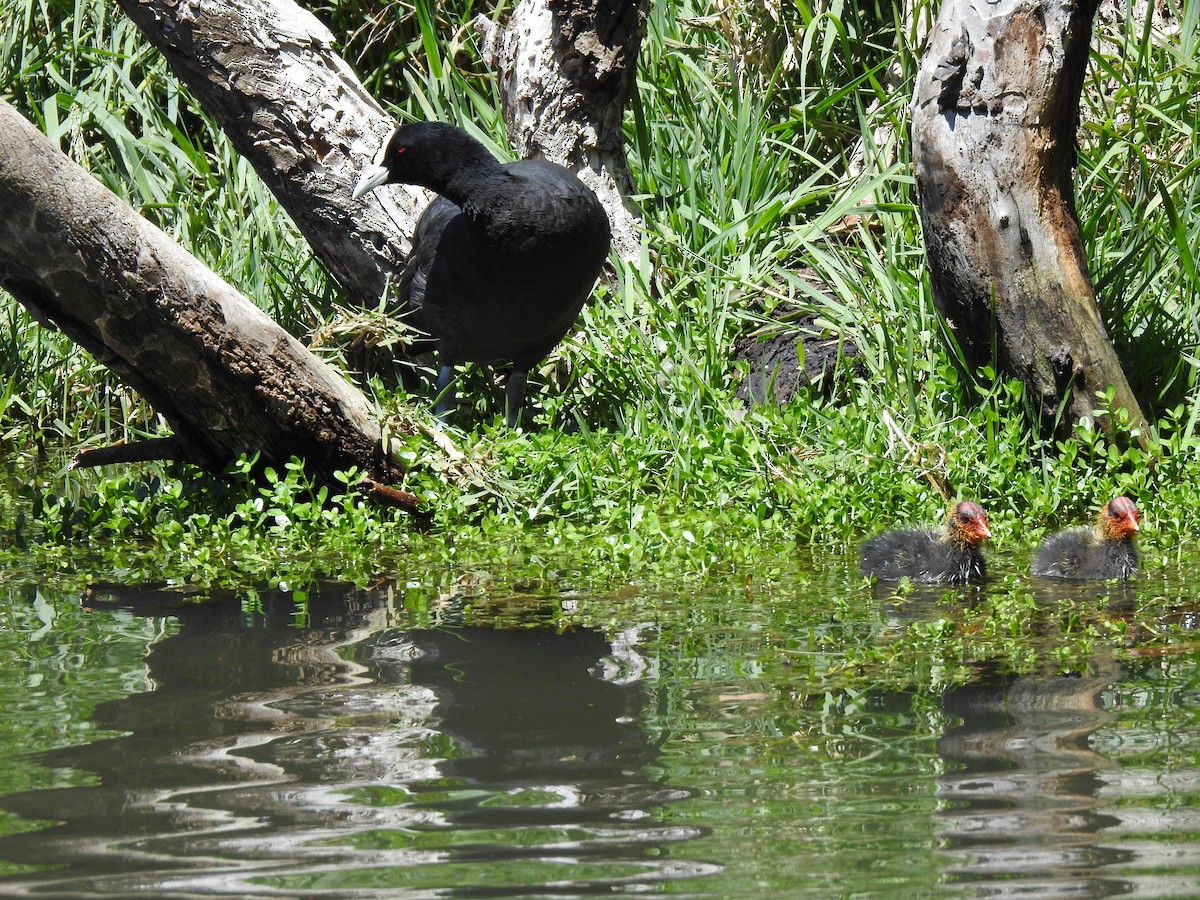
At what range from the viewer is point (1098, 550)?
14.3 feet

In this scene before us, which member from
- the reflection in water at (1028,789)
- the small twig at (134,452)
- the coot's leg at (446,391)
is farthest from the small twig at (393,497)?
the reflection in water at (1028,789)

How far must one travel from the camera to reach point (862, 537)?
5.08 m

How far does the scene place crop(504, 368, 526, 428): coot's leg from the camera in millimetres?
6562

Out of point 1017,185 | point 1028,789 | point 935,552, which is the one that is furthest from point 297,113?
point 1028,789

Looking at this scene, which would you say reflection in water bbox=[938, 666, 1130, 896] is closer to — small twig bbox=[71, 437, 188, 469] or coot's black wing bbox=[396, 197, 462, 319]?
small twig bbox=[71, 437, 188, 469]

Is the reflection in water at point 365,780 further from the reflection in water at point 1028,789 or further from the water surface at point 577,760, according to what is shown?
the reflection in water at point 1028,789

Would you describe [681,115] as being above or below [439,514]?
above

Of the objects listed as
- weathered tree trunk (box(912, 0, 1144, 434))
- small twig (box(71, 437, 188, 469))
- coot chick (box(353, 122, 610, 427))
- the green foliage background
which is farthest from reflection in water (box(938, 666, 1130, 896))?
small twig (box(71, 437, 188, 469))

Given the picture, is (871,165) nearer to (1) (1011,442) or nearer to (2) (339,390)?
(1) (1011,442)

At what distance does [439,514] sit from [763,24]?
13.5 feet

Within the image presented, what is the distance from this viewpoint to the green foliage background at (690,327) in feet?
17.1

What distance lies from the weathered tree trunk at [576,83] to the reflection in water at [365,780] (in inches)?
166

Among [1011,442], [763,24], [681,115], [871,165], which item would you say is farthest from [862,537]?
[763,24]

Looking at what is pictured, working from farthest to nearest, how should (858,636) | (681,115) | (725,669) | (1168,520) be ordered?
(681,115), (1168,520), (858,636), (725,669)
